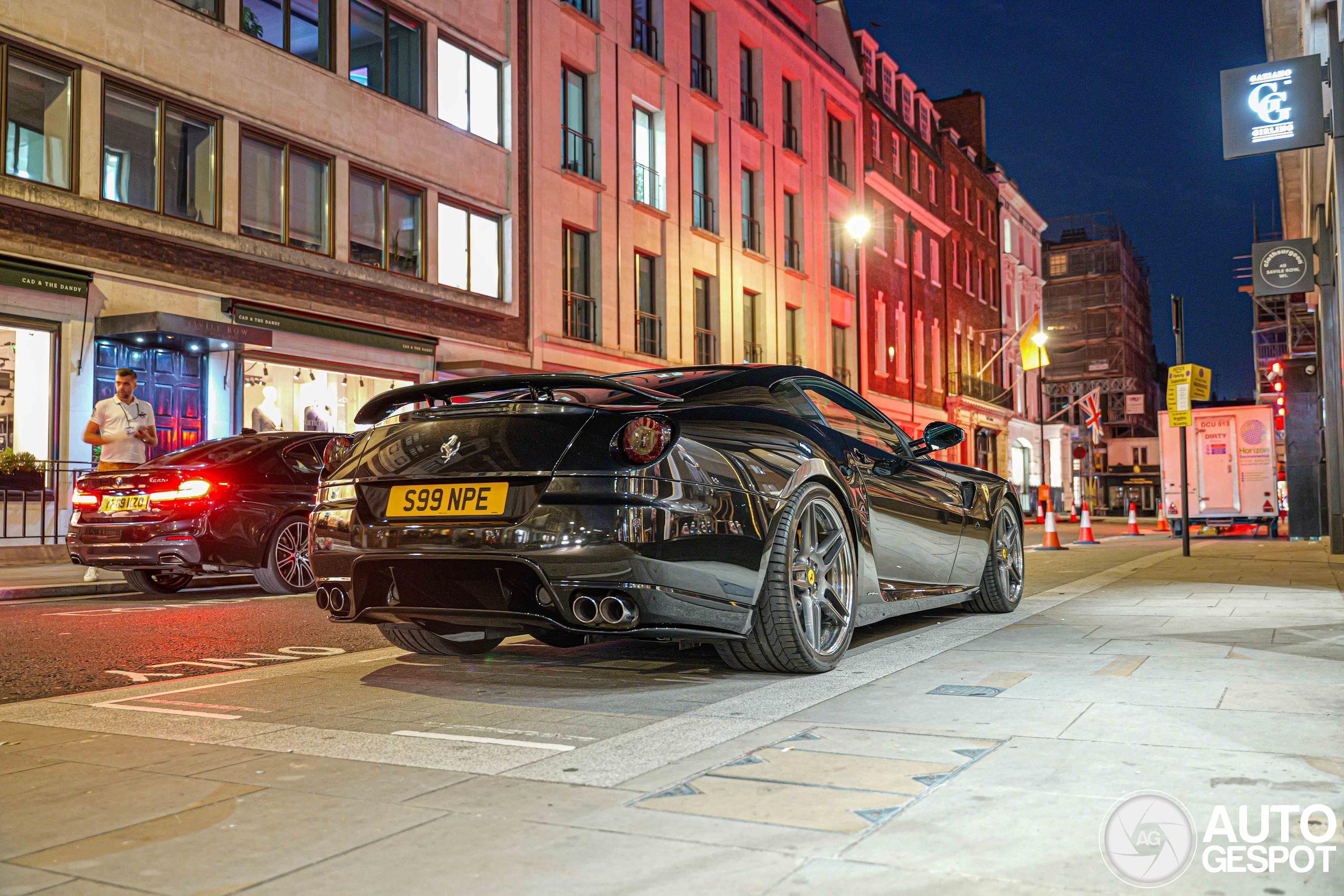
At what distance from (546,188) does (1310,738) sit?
2071 cm

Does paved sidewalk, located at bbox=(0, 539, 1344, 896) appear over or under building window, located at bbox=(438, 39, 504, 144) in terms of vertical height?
under

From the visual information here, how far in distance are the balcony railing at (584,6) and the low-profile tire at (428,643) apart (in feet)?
69.1

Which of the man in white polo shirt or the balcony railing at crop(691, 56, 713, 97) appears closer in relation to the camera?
the man in white polo shirt

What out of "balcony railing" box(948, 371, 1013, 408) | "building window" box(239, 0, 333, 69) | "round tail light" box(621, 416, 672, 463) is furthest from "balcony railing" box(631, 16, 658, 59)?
"round tail light" box(621, 416, 672, 463)

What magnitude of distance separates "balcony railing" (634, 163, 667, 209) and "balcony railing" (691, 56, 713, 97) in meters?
3.14

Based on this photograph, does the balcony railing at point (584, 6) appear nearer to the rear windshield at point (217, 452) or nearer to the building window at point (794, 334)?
the building window at point (794, 334)

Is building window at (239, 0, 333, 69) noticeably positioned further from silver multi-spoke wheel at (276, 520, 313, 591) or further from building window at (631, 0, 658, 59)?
silver multi-spoke wheel at (276, 520, 313, 591)

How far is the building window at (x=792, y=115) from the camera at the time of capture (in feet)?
109

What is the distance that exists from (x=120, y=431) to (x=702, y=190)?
741 inches

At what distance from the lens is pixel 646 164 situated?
86.7 feet

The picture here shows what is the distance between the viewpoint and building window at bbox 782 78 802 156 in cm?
3309

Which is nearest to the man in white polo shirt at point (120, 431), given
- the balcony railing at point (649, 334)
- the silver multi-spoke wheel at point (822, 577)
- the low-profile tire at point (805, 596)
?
the low-profile tire at point (805, 596)

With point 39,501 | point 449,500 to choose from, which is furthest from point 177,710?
point 39,501

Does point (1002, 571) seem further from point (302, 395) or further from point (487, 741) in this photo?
point (302, 395)
